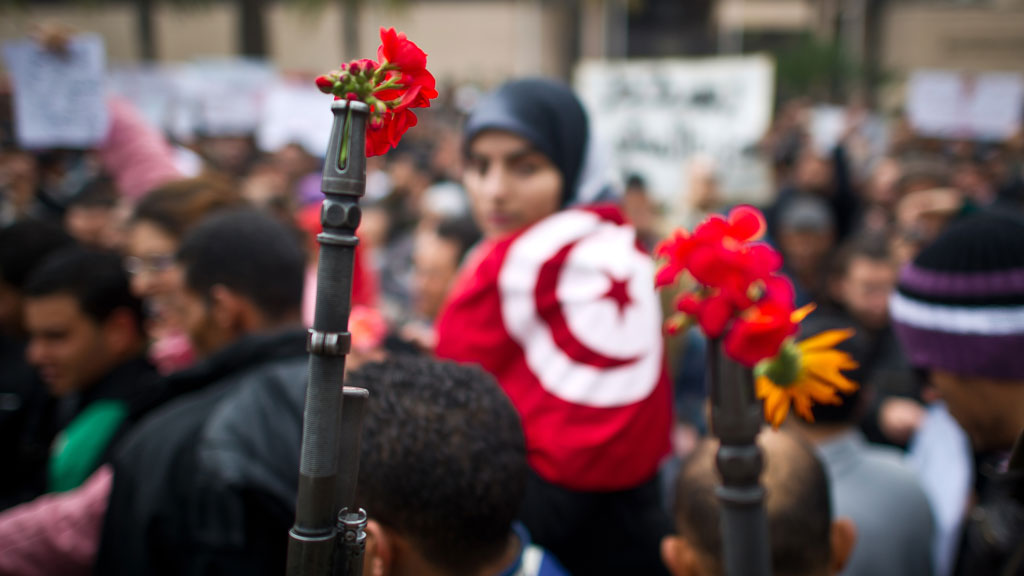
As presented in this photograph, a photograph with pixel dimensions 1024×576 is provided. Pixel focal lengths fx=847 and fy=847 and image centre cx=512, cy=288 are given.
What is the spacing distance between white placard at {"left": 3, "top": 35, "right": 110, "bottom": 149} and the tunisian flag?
3541mm

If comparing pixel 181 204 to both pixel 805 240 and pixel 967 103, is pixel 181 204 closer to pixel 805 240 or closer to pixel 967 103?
pixel 805 240

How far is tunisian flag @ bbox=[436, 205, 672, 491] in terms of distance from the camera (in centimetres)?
194

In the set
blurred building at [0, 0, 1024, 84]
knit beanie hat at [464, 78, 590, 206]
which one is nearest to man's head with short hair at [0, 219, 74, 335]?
knit beanie hat at [464, 78, 590, 206]

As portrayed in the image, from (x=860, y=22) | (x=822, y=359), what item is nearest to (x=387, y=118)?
(x=822, y=359)

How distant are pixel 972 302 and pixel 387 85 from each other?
1623 mm

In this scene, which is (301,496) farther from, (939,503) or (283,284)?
(939,503)

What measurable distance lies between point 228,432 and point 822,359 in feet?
4.16

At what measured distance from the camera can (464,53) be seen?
87.6 feet

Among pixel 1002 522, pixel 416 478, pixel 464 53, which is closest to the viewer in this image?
pixel 416 478

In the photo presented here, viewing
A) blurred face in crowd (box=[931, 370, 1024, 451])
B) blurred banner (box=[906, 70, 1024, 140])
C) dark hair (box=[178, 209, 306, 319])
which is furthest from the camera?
blurred banner (box=[906, 70, 1024, 140])

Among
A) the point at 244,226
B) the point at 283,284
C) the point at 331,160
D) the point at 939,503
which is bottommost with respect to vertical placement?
the point at 939,503

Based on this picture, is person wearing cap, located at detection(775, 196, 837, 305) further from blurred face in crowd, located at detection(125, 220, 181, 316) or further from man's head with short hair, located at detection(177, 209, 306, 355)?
Result: blurred face in crowd, located at detection(125, 220, 181, 316)

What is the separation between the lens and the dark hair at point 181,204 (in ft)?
10.4

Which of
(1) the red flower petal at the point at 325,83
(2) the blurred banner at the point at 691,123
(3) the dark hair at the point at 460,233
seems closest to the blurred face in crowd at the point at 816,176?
(2) the blurred banner at the point at 691,123
